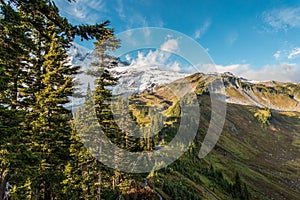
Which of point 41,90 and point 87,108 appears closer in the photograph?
point 41,90

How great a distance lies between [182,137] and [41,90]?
11237 centimetres

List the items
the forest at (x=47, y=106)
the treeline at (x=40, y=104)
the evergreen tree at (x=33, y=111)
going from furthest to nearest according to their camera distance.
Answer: the evergreen tree at (x=33, y=111), the forest at (x=47, y=106), the treeline at (x=40, y=104)

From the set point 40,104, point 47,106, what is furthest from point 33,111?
point 47,106

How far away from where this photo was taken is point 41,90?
2031 centimetres

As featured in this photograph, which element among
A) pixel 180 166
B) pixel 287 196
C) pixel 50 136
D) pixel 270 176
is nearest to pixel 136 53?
pixel 50 136

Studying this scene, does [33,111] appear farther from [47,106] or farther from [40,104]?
[47,106]

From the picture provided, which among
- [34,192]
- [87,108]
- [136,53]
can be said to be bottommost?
[34,192]

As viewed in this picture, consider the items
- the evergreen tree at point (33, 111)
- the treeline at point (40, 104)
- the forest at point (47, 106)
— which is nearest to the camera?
the treeline at point (40, 104)

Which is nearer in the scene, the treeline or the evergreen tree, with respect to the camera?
the treeline

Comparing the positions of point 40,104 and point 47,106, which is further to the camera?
point 47,106

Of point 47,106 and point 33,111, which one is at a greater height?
point 47,106

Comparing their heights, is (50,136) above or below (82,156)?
above

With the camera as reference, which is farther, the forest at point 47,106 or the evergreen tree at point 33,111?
the evergreen tree at point 33,111

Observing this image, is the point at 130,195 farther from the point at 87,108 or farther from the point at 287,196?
the point at 287,196
